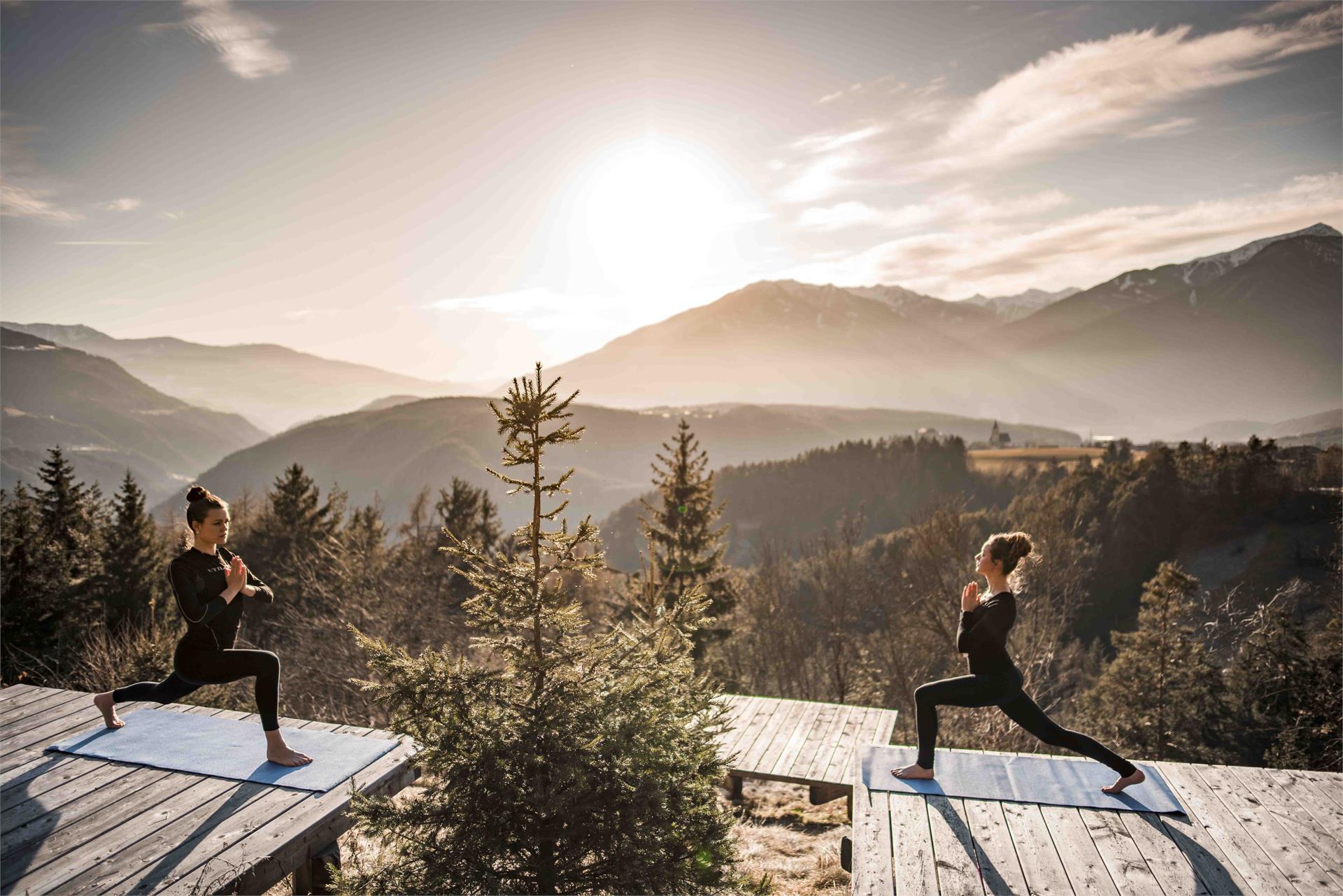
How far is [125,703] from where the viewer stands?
6598 mm

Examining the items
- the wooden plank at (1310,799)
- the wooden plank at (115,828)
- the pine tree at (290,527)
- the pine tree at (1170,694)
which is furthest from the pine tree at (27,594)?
the pine tree at (1170,694)

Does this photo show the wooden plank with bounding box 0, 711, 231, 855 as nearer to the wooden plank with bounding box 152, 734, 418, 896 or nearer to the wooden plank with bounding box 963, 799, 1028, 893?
the wooden plank with bounding box 152, 734, 418, 896

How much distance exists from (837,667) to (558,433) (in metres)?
19.9

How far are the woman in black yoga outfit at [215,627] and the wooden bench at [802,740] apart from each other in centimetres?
401

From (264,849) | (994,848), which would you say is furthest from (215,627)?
(994,848)

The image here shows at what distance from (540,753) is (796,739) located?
5482mm

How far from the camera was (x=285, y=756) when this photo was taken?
5410mm

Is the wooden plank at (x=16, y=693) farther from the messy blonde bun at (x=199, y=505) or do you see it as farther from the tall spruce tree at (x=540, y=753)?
the tall spruce tree at (x=540, y=753)

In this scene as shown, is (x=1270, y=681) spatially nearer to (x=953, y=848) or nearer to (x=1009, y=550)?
(x=1009, y=550)

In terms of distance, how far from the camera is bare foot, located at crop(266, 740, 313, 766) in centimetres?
539

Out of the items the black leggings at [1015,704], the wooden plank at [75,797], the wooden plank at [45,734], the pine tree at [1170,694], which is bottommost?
the pine tree at [1170,694]

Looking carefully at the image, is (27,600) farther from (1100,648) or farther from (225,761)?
(1100,648)

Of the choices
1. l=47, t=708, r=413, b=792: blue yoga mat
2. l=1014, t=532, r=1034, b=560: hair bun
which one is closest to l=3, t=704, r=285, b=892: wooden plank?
l=47, t=708, r=413, b=792: blue yoga mat

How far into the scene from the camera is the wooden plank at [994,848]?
4102 millimetres
